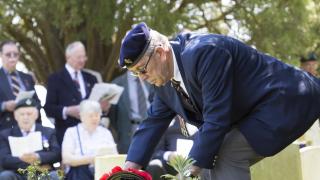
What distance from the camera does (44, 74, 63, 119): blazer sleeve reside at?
7.61 m

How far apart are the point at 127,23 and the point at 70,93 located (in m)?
1.44

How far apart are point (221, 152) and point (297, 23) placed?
581 cm

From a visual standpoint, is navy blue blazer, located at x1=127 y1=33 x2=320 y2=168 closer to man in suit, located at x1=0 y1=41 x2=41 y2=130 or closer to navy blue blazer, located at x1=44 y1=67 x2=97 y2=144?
man in suit, located at x1=0 y1=41 x2=41 y2=130

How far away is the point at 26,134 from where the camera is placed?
275 inches

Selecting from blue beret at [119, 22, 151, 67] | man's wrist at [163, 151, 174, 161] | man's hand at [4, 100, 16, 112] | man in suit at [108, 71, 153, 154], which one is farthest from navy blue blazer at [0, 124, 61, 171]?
blue beret at [119, 22, 151, 67]

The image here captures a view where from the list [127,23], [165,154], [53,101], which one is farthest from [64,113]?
[127,23]

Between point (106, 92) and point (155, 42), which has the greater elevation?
point (155, 42)

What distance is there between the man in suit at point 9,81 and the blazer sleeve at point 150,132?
10.5ft

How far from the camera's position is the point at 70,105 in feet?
25.5

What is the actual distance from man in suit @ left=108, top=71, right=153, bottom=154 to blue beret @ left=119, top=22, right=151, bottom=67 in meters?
4.67

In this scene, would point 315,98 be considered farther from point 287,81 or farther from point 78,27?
point 78,27

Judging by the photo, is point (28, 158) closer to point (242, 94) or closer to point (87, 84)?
point (87, 84)

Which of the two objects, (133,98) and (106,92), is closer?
(106,92)

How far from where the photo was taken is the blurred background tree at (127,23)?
8.48 m
